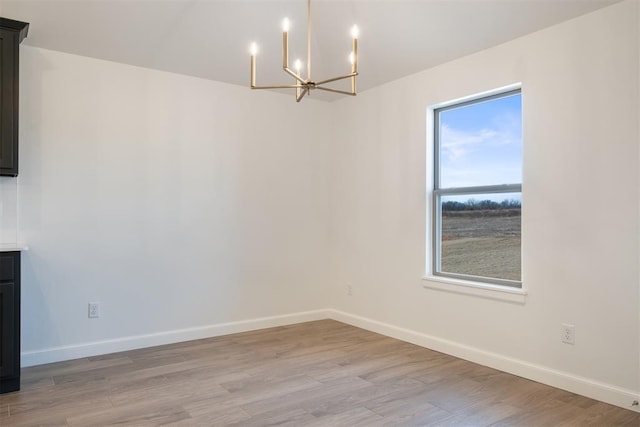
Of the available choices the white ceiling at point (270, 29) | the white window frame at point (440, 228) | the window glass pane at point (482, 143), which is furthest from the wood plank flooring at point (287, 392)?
the white ceiling at point (270, 29)

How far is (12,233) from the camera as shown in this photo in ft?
10.5

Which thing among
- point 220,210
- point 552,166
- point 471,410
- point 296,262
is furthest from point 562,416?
point 220,210

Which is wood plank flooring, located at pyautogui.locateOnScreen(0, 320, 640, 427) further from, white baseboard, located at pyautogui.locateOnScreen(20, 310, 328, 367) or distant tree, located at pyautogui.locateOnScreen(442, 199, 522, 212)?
distant tree, located at pyautogui.locateOnScreen(442, 199, 522, 212)

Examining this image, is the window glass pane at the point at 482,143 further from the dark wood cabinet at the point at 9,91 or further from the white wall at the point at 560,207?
the dark wood cabinet at the point at 9,91

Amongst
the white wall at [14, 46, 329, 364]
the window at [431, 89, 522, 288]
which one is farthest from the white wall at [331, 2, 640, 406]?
the white wall at [14, 46, 329, 364]

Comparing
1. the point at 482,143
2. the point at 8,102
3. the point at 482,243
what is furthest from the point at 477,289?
the point at 8,102

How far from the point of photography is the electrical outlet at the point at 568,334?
2.83 meters

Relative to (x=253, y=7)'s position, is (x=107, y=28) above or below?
below

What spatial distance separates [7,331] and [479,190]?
347cm

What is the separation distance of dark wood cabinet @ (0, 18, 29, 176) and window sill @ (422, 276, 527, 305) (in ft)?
10.8

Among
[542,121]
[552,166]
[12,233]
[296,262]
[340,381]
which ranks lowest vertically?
[340,381]

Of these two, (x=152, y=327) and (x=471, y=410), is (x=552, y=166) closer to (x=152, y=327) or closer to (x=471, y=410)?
(x=471, y=410)

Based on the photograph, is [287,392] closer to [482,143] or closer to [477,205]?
[477,205]

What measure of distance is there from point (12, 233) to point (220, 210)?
1641 mm
